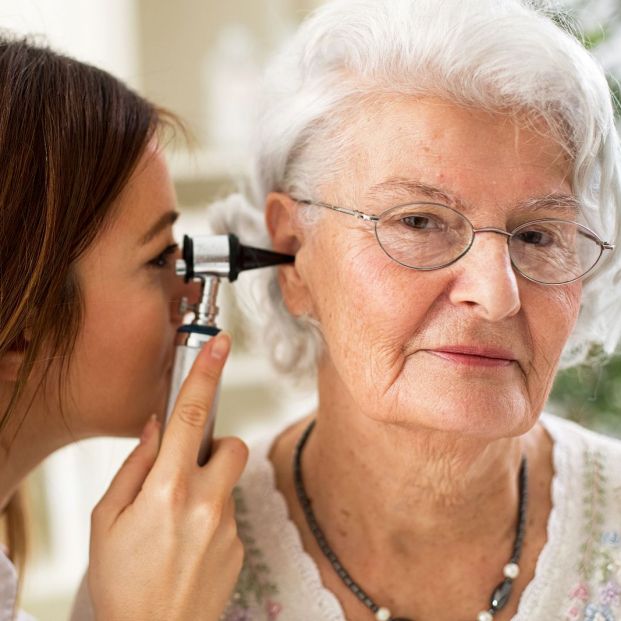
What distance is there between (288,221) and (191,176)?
152 centimetres

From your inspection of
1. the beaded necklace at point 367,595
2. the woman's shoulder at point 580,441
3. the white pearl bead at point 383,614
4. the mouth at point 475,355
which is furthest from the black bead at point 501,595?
the mouth at point 475,355

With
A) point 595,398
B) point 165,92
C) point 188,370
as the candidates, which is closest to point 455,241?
point 188,370

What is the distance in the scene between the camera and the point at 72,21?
2852 millimetres

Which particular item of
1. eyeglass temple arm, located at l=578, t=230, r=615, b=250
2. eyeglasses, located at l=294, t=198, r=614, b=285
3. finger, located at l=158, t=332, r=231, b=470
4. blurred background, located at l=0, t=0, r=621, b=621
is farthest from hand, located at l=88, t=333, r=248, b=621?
blurred background, located at l=0, t=0, r=621, b=621

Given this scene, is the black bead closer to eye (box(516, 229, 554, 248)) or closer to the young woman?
the young woman

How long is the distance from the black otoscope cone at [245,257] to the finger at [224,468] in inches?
11.0

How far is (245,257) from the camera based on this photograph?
1.49 m

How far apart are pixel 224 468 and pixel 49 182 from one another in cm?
52

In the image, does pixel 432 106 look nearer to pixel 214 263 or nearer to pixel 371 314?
pixel 371 314

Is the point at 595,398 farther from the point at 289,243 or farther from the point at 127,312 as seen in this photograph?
the point at 127,312

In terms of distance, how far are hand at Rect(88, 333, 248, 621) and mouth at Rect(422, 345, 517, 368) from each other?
1.22ft

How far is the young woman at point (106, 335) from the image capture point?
1.33 meters

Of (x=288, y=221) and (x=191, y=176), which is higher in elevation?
(x=288, y=221)

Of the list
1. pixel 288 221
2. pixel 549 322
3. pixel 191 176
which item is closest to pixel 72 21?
pixel 191 176
